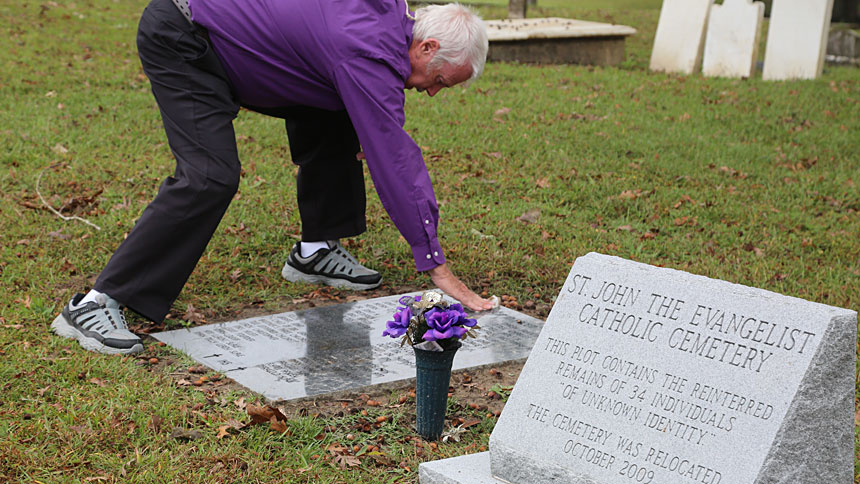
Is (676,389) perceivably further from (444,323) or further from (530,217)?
(530,217)

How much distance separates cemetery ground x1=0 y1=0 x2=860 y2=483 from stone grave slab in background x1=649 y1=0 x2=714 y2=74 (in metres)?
0.62

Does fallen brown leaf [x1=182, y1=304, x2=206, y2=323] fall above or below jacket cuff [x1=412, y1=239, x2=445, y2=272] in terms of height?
below

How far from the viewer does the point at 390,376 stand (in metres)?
3.65

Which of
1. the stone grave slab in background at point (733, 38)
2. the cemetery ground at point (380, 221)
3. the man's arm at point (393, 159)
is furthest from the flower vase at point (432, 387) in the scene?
the stone grave slab in background at point (733, 38)

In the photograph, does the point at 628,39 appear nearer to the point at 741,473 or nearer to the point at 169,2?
the point at 169,2

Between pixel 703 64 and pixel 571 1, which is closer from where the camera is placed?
pixel 703 64

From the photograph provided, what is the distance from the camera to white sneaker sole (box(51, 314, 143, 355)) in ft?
12.4

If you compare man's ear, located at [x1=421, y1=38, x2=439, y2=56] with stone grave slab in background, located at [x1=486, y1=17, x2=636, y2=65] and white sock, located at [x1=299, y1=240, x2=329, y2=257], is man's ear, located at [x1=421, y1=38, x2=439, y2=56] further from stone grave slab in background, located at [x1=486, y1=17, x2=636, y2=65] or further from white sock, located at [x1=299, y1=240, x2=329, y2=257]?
stone grave slab in background, located at [x1=486, y1=17, x2=636, y2=65]

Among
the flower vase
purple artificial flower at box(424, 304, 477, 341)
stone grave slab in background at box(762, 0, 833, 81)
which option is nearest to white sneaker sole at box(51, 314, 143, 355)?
the flower vase

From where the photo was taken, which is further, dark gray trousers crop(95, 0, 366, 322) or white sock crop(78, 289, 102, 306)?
white sock crop(78, 289, 102, 306)

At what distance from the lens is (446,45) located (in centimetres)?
366

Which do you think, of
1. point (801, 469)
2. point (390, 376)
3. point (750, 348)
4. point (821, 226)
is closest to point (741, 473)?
point (801, 469)

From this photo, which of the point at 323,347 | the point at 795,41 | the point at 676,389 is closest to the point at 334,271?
the point at 323,347

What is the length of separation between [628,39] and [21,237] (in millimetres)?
11012
